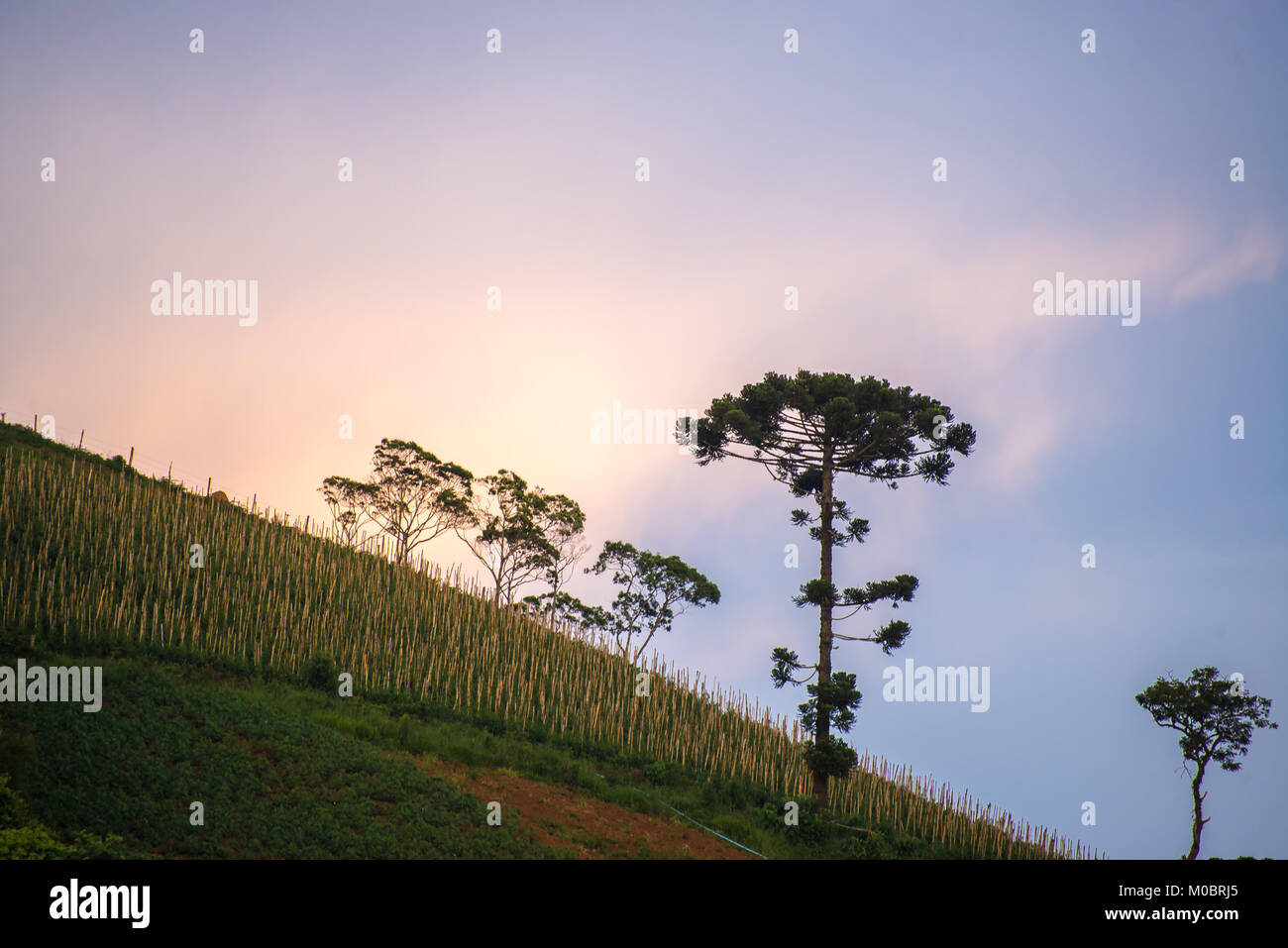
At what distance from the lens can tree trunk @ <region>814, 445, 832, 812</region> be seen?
16562 mm

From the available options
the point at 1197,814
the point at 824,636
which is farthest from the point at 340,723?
the point at 1197,814

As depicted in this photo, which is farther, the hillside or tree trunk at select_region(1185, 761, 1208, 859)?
→ tree trunk at select_region(1185, 761, 1208, 859)

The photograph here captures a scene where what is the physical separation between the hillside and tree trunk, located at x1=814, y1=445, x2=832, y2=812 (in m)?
0.89

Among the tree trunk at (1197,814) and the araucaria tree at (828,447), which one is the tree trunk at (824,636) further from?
the tree trunk at (1197,814)

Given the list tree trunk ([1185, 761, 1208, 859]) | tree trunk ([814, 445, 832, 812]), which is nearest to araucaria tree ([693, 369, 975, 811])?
tree trunk ([814, 445, 832, 812])

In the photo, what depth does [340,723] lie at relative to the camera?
1500 cm

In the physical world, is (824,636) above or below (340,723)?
above

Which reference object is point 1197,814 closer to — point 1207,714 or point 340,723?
point 1207,714

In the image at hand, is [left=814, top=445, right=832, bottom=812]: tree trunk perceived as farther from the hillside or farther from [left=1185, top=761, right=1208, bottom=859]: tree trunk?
[left=1185, top=761, right=1208, bottom=859]: tree trunk

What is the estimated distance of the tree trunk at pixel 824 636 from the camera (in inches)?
652

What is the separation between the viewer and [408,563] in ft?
90.0

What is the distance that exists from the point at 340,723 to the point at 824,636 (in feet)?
30.7
